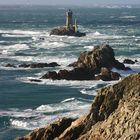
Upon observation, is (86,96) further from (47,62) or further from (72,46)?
(72,46)

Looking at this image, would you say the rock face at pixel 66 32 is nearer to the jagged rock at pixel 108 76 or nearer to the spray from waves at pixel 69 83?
the jagged rock at pixel 108 76

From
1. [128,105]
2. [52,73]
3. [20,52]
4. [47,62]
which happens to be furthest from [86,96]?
[20,52]

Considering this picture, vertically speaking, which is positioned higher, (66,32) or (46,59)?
(46,59)

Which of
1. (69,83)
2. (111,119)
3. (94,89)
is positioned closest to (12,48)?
(69,83)

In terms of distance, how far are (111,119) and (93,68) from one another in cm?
4382

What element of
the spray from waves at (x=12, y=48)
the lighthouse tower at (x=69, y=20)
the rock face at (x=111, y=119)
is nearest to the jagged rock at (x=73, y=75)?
the spray from waves at (x=12, y=48)

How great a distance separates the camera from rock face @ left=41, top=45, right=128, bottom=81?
58350mm

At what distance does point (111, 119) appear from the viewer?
59.2 ft

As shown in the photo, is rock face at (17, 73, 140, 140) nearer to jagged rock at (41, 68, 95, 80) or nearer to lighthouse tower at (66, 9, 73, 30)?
jagged rock at (41, 68, 95, 80)

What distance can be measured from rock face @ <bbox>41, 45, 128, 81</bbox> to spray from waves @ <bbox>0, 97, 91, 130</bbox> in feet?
41.8

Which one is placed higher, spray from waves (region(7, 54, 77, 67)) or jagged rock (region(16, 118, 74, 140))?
jagged rock (region(16, 118, 74, 140))

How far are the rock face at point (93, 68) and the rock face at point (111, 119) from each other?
113 feet

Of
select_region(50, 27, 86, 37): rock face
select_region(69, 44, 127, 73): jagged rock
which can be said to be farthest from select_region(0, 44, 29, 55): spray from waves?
select_region(69, 44, 127, 73): jagged rock

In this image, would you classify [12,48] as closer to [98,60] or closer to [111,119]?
[98,60]
